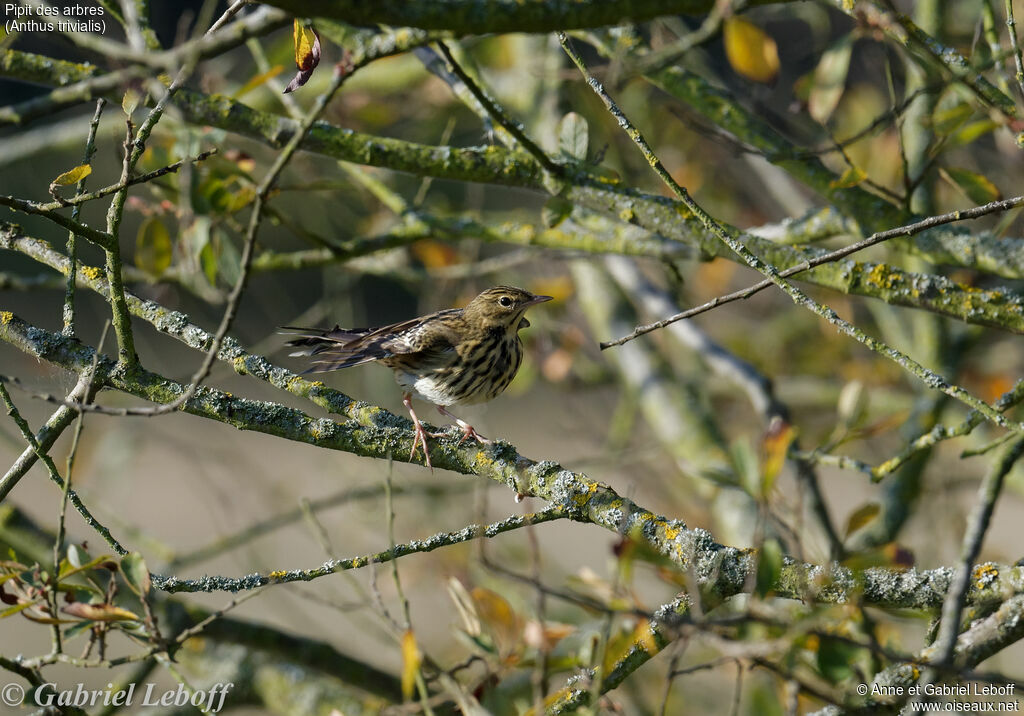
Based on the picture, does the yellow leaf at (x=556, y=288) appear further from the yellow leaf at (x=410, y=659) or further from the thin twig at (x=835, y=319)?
the yellow leaf at (x=410, y=659)

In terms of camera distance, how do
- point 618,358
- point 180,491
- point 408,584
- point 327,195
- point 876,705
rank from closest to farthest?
point 876,705, point 618,358, point 408,584, point 327,195, point 180,491

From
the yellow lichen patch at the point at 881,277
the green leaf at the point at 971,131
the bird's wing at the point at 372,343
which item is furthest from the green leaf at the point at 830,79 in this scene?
the bird's wing at the point at 372,343

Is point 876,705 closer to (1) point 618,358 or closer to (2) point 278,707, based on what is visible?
(2) point 278,707

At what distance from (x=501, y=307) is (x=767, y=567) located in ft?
7.28

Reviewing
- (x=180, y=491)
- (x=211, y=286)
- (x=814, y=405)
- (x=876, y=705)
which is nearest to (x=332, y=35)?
(x=211, y=286)

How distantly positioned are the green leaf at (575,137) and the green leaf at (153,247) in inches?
56.0

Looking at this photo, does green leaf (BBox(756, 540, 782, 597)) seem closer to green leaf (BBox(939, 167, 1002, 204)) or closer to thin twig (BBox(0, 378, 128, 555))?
thin twig (BBox(0, 378, 128, 555))

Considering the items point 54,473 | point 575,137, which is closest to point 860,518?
point 575,137

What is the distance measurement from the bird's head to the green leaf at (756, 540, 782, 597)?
212cm

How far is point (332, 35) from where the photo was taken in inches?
128

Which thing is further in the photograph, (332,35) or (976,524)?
(332,35)

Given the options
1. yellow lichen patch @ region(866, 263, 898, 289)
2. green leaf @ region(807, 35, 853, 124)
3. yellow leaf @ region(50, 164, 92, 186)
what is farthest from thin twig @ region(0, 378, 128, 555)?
green leaf @ region(807, 35, 853, 124)

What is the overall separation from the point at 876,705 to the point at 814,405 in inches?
145

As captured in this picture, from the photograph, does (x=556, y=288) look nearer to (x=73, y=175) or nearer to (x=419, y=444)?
(x=419, y=444)
